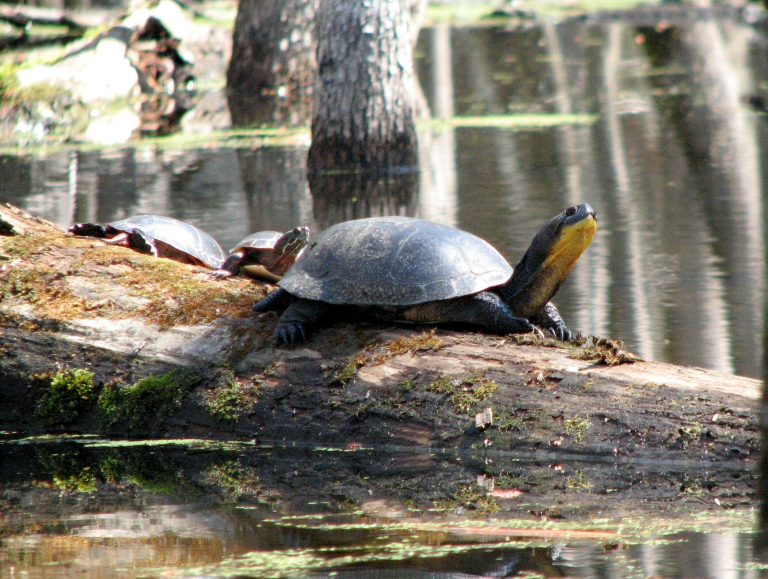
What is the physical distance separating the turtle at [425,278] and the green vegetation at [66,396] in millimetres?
931

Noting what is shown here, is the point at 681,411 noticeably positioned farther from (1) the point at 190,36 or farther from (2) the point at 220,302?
(1) the point at 190,36

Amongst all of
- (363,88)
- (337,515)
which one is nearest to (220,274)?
(337,515)

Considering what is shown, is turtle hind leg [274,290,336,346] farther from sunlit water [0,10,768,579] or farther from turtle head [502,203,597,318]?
turtle head [502,203,597,318]

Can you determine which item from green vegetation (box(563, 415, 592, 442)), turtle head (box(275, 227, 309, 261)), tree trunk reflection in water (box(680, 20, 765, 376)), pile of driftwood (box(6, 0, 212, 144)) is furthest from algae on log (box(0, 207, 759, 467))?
pile of driftwood (box(6, 0, 212, 144))

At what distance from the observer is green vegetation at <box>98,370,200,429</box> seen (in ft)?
15.0

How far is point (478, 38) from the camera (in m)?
30.0

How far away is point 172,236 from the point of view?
6.20 metres

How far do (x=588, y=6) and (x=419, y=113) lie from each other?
25.2 metres

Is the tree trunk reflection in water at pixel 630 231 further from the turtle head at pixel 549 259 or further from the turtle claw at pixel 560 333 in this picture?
the turtle head at pixel 549 259

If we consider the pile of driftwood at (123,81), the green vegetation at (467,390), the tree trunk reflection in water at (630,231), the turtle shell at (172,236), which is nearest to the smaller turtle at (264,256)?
the turtle shell at (172,236)

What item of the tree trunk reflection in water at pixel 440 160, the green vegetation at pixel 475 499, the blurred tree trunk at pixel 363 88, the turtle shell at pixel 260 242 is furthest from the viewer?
the blurred tree trunk at pixel 363 88

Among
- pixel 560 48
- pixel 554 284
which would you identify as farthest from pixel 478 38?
pixel 554 284

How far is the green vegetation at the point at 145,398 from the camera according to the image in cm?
456

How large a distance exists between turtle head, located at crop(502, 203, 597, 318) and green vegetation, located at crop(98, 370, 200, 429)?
1.65 m
